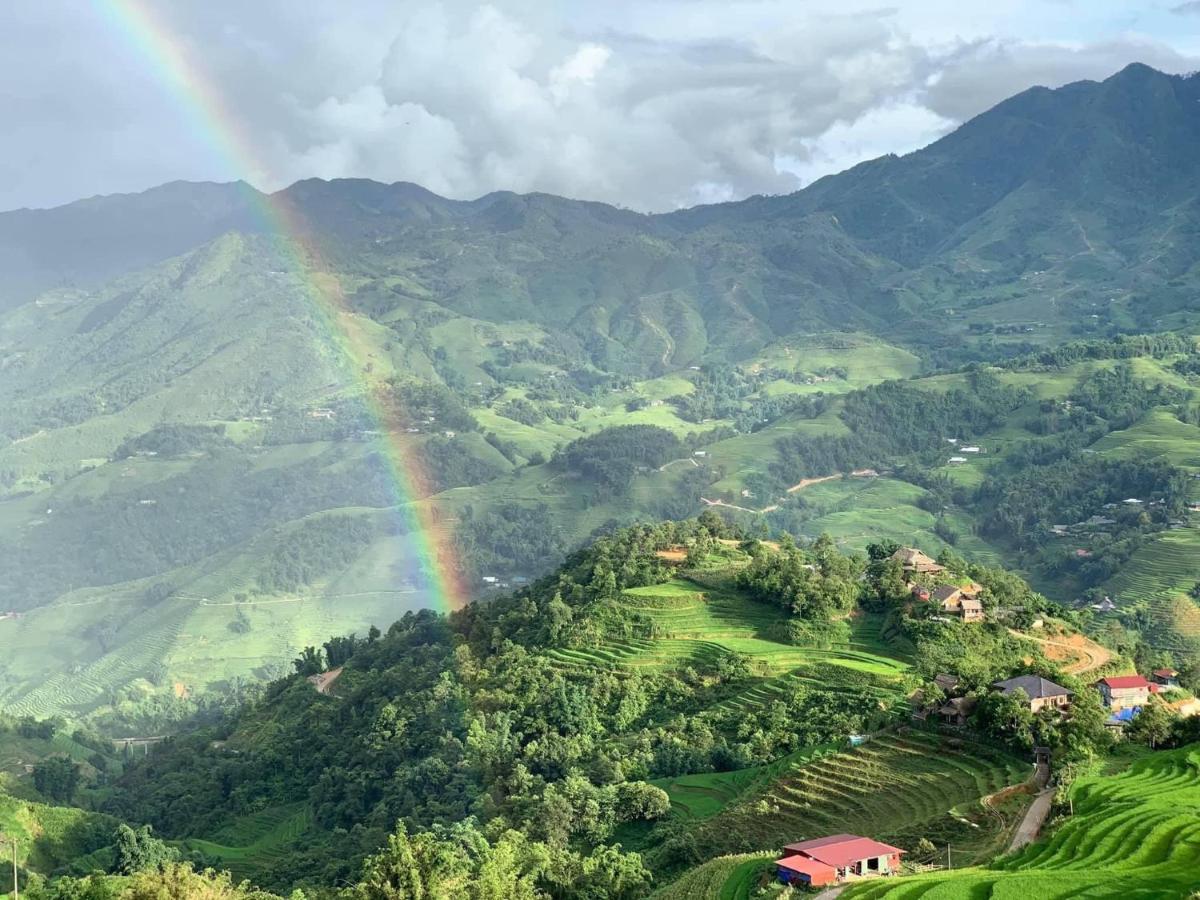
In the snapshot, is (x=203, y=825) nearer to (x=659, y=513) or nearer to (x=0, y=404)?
(x=659, y=513)

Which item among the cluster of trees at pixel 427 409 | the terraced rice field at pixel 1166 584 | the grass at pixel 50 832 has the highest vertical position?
the cluster of trees at pixel 427 409

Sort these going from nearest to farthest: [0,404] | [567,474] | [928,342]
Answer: [567,474], [928,342], [0,404]

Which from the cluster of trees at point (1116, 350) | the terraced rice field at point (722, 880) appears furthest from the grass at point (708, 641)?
the cluster of trees at point (1116, 350)

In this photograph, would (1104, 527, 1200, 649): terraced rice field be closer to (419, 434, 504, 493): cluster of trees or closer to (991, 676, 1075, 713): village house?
(991, 676, 1075, 713): village house

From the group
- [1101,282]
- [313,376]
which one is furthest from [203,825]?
[1101,282]

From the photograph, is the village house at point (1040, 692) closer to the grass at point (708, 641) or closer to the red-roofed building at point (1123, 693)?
the red-roofed building at point (1123, 693)

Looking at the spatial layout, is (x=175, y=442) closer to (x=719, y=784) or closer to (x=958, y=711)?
(x=719, y=784)

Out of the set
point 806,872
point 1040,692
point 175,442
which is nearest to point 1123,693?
point 1040,692
